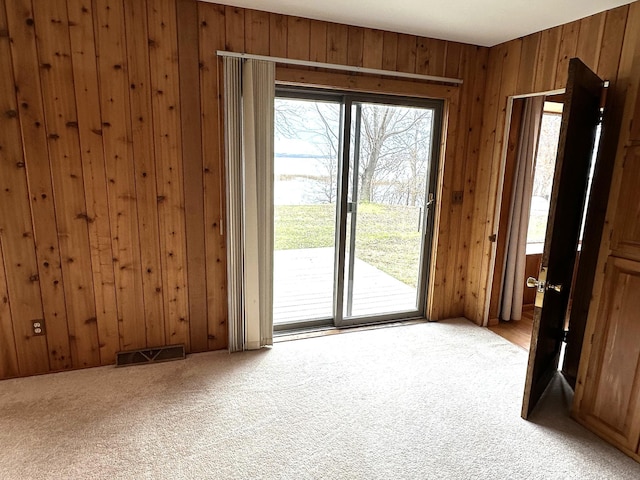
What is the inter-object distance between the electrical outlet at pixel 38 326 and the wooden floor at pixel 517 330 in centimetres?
367

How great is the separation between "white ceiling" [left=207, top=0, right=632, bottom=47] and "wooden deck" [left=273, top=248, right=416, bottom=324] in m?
1.84

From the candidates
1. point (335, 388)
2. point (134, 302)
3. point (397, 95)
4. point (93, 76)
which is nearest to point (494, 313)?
point (335, 388)

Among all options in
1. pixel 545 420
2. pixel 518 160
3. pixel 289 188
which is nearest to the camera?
pixel 545 420

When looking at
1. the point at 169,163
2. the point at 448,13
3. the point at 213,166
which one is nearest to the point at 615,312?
the point at 448,13

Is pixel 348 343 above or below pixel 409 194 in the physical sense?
below

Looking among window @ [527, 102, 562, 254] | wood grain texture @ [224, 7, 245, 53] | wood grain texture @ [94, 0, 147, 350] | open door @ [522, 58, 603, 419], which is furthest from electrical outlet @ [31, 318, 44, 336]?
window @ [527, 102, 562, 254]

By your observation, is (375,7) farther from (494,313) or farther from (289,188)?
(494,313)

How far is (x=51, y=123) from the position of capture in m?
2.42

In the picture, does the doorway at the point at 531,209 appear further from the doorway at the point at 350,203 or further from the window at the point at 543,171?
the doorway at the point at 350,203

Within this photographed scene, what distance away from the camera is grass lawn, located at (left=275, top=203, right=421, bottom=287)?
3.27 m

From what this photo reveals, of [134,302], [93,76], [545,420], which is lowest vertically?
[545,420]

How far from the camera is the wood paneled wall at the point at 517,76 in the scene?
2.43m

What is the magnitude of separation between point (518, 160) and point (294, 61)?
222 cm

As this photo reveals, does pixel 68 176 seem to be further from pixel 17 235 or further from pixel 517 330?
pixel 517 330
